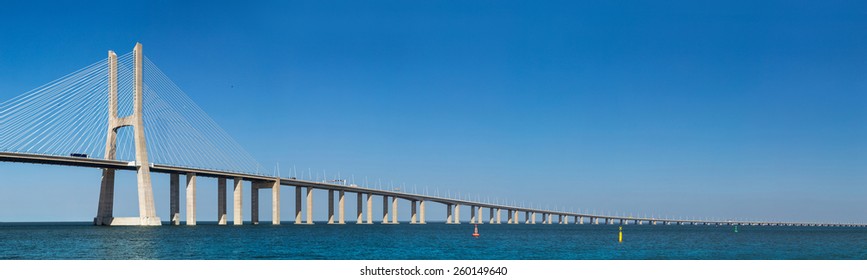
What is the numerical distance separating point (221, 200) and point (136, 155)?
117 ft

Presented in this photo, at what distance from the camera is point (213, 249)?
6712 centimetres

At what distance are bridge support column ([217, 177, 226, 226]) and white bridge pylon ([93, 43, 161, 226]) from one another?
24.1 metres

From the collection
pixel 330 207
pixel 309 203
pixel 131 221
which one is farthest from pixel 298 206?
pixel 131 221

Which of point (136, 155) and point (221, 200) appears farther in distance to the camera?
point (221, 200)

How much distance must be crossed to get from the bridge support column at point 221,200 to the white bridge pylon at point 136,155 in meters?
24.1

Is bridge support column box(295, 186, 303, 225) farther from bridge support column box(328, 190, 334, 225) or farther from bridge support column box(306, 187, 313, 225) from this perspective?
bridge support column box(328, 190, 334, 225)

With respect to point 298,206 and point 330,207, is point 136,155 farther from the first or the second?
point 330,207

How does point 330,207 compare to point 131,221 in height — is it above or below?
above

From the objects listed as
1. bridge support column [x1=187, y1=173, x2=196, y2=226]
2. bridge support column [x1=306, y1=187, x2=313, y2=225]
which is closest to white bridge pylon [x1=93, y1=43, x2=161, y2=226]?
bridge support column [x1=187, y1=173, x2=196, y2=226]

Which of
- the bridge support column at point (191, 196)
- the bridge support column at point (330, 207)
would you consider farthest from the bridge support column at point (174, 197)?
the bridge support column at point (330, 207)

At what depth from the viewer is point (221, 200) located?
14912cm

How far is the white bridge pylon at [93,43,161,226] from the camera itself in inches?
4515

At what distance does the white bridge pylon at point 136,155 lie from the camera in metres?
115
